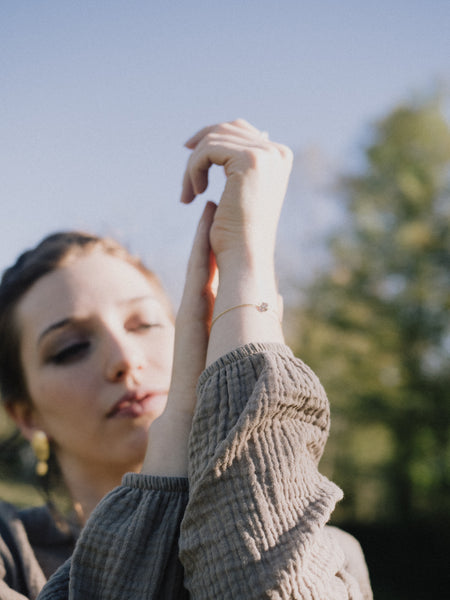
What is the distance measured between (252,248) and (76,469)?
1.19 meters

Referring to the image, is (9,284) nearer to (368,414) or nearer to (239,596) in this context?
(239,596)

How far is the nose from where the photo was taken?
69.5 inches

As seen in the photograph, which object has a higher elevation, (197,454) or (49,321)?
(49,321)

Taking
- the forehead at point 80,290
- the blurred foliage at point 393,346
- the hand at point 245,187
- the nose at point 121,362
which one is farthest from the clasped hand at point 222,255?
the blurred foliage at point 393,346

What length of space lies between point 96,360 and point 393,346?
12263 mm

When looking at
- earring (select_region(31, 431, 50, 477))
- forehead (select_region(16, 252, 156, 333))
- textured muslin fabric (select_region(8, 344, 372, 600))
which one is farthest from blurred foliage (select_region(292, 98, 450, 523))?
textured muslin fabric (select_region(8, 344, 372, 600))

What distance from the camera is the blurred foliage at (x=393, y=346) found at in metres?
12.8

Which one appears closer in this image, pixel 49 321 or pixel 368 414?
pixel 49 321

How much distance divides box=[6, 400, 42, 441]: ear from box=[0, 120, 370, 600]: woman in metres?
0.43

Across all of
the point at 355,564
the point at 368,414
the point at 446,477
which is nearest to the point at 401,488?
the point at 446,477

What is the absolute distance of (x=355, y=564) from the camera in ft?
5.14

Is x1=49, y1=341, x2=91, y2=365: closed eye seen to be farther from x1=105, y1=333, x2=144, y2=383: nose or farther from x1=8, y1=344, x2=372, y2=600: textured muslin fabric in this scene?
x1=8, y1=344, x2=372, y2=600: textured muslin fabric

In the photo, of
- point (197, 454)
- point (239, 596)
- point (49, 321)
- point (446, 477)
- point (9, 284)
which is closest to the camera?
point (239, 596)

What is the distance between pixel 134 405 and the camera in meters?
1.75
